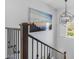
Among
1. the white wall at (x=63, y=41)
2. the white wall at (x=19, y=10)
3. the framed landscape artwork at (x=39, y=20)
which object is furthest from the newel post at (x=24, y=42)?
the white wall at (x=63, y=41)

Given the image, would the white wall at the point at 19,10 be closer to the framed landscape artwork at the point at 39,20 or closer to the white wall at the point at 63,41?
the framed landscape artwork at the point at 39,20

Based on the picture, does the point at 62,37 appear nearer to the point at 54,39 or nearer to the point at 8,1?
the point at 54,39

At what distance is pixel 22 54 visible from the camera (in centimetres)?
191

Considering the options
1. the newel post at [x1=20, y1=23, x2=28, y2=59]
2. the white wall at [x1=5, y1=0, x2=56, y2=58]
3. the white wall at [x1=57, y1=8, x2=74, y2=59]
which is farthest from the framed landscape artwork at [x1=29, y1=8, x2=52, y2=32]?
the newel post at [x1=20, y1=23, x2=28, y2=59]

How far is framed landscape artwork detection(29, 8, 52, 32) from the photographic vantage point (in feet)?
13.5

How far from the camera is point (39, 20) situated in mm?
4617

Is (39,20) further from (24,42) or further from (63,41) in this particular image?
(24,42)

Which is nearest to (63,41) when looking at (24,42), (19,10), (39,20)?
(39,20)

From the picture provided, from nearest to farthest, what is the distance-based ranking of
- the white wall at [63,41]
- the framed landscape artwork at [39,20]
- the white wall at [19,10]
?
the white wall at [19,10] < the framed landscape artwork at [39,20] < the white wall at [63,41]

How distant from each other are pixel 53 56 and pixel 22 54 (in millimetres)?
4310

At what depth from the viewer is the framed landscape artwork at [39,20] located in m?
4.13

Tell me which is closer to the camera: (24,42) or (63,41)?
(24,42)

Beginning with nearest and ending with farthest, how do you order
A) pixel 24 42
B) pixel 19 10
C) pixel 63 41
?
pixel 24 42 → pixel 19 10 → pixel 63 41
